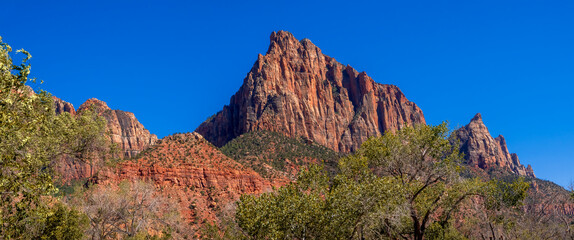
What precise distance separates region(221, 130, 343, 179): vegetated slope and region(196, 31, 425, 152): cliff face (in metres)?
12.4

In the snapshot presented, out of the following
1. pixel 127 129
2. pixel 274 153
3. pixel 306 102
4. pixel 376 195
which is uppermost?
pixel 306 102

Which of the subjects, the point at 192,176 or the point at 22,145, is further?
the point at 192,176

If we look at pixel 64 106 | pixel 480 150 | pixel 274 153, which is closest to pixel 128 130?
pixel 64 106

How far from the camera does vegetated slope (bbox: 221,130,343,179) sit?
92.3 meters

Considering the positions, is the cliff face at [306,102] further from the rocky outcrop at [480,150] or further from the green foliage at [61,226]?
the green foliage at [61,226]

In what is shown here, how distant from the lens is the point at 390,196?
62.3 ft

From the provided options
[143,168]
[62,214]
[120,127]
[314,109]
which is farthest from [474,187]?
[120,127]

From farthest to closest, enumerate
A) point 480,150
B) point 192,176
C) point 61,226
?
point 480,150, point 192,176, point 61,226

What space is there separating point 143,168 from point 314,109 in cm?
10177

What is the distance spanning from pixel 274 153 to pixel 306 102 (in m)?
54.1

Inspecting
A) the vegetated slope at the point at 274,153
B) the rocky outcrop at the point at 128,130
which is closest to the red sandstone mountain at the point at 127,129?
the rocky outcrop at the point at 128,130

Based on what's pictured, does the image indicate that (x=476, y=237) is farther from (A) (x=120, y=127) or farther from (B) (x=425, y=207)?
(A) (x=120, y=127)

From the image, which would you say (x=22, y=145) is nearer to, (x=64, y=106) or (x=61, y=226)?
(x=61, y=226)

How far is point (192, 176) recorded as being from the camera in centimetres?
7256
